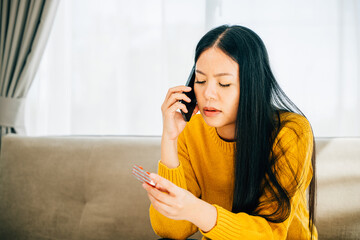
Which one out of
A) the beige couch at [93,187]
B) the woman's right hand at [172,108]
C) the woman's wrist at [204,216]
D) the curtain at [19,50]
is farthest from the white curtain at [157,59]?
the woman's wrist at [204,216]

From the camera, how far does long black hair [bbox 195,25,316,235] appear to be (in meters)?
1.02

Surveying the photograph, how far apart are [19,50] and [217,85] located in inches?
66.5

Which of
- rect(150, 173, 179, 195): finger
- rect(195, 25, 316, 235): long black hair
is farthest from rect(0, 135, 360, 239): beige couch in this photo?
rect(150, 173, 179, 195): finger

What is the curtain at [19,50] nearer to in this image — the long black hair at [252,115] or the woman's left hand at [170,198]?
the long black hair at [252,115]

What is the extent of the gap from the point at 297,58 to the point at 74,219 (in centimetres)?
158

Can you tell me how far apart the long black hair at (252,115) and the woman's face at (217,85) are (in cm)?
2

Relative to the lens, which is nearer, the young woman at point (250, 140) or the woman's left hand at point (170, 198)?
the woman's left hand at point (170, 198)

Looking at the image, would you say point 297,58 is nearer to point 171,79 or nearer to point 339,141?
point 339,141

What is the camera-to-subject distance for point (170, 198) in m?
0.77

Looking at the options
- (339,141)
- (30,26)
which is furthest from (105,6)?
(339,141)

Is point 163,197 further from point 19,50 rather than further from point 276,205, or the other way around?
point 19,50

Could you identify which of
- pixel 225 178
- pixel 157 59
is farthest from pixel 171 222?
pixel 157 59

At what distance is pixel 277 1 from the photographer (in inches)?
76.9

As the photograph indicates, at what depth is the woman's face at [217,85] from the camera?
3.30 ft
